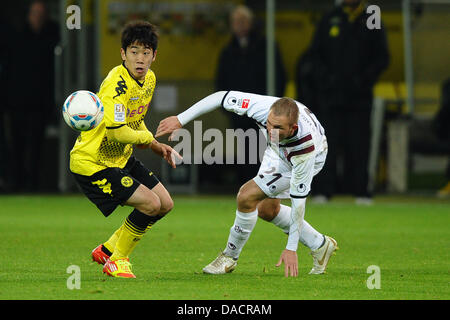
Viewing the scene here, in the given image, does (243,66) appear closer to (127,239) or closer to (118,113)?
(127,239)

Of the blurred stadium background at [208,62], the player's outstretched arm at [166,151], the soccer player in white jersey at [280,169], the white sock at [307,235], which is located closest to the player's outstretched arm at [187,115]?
the soccer player in white jersey at [280,169]

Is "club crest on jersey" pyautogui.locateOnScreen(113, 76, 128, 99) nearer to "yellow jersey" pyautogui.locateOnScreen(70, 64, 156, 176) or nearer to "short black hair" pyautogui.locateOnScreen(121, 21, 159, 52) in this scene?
"yellow jersey" pyautogui.locateOnScreen(70, 64, 156, 176)

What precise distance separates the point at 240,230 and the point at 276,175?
49 centimetres

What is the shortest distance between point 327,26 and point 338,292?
7775 mm

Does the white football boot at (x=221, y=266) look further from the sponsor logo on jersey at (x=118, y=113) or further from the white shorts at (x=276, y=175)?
the sponsor logo on jersey at (x=118, y=113)

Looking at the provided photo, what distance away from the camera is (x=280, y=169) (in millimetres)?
7535

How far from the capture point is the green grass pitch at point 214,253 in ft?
21.3

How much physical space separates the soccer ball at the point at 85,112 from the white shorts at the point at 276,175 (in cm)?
123

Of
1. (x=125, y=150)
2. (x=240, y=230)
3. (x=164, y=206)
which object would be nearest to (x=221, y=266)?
(x=240, y=230)

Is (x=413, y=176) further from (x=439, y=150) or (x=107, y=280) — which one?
(x=107, y=280)

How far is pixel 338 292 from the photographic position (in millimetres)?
6480

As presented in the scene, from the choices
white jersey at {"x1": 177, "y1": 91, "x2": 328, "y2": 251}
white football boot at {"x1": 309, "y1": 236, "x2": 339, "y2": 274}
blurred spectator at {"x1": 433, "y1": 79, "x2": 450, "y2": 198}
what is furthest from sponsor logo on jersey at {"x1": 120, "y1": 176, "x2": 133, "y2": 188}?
blurred spectator at {"x1": 433, "y1": 79, "x2": 450, "y2": 198}

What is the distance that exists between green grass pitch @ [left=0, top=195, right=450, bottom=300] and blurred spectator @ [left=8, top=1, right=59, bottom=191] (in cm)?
151

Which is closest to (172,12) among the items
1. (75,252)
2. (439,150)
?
(439,150)
